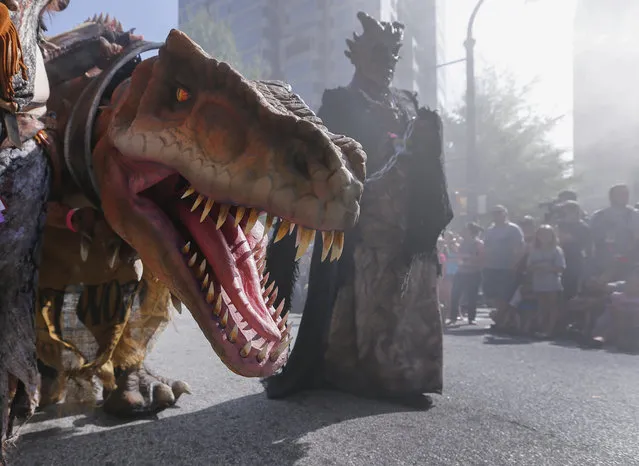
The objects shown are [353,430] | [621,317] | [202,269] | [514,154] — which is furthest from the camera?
[514,154]

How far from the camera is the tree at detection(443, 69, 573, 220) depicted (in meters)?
20.7

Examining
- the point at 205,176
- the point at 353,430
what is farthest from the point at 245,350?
the point at 353,430

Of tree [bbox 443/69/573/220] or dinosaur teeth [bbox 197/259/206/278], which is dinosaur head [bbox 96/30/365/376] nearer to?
dinosaur teeth [bbox 197/259/206/278]

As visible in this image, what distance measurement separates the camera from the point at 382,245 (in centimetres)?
309

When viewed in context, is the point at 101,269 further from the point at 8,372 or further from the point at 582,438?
the point at 582,438

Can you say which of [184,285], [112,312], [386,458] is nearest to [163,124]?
[184,285]

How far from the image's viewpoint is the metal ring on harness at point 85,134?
173cm

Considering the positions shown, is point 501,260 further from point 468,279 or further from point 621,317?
point 621,317

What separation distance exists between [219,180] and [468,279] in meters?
7.34

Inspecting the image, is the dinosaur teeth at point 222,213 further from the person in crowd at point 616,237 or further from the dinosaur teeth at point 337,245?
the person in crowd at point 616,237

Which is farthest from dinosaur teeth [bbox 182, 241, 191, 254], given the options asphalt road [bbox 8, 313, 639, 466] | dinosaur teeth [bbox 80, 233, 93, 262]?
asphalt road [bbox 8, 313, 639, 466]

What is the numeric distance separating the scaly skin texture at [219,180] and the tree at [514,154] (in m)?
19.2

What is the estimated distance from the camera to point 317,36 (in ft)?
112

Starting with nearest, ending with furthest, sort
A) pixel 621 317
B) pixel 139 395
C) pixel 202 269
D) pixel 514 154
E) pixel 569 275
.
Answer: pixel 202 269 < pixel 139 395 < pixel 621 317 < pixel 569 275 < pixel 514 154
